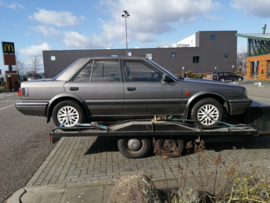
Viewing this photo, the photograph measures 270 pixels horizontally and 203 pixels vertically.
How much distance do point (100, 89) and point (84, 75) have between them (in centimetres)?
50

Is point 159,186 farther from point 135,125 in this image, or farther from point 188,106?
point 188,106

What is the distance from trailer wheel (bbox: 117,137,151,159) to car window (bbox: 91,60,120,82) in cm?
127

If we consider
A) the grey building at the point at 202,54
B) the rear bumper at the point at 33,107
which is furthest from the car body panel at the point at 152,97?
the grey building at the point at 202,54

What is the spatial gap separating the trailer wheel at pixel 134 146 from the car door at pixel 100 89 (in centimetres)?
60

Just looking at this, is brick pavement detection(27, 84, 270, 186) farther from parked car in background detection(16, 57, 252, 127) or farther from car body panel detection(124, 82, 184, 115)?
car body panel detection(124, 82, 184, 115)

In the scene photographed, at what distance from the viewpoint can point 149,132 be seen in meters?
4.43

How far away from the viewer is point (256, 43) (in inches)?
1442

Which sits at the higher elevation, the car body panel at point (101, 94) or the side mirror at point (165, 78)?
the side mirror at point (165, 78)

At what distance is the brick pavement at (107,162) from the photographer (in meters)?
3.93

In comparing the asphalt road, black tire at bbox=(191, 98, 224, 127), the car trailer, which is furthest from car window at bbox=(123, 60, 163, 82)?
the asphalt road

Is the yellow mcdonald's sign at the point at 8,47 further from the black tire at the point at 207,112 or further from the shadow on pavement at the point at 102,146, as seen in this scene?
the black tire at the point at 207,112

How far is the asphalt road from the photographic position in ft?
13.0

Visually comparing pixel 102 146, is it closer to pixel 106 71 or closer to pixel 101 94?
pixel 101 94

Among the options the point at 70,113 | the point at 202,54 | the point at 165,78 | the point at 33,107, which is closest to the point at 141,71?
the point at 165,78
